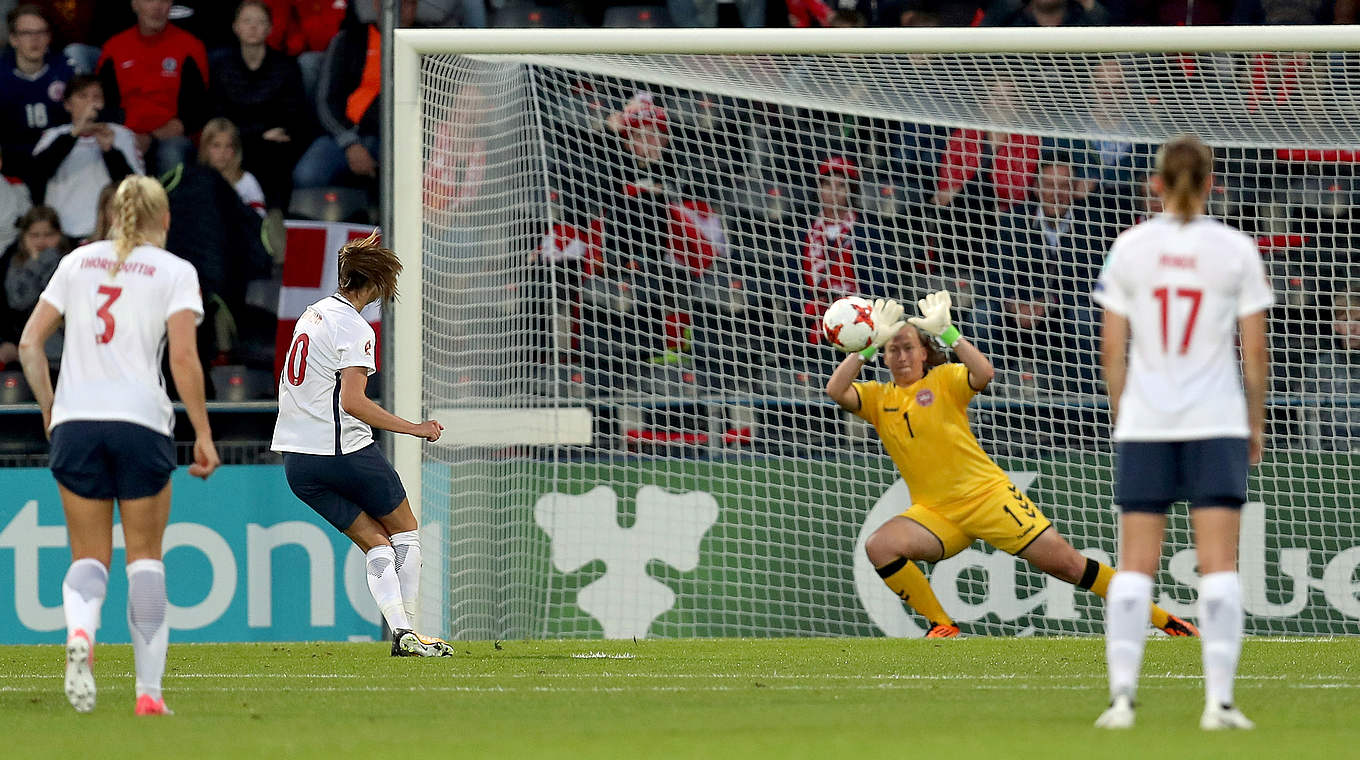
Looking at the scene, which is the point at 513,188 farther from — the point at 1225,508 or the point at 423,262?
the point at 1225,508

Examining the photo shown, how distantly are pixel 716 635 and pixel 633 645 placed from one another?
1.26 m

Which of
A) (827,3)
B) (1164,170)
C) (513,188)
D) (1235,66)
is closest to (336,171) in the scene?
(513,188)

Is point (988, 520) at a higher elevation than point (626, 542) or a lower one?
higher

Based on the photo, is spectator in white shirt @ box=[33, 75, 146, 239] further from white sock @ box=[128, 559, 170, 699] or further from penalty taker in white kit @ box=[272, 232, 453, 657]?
white sock @ box=[128, 559, 170, 699]

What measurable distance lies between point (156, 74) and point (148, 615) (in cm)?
761

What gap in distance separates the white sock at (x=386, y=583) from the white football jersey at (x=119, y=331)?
2.55 meters

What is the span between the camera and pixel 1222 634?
15.2ft

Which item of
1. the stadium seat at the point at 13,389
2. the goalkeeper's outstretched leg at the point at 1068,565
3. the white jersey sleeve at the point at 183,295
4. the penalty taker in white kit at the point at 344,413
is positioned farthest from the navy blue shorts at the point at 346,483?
the stadium seat at the point at 13,389

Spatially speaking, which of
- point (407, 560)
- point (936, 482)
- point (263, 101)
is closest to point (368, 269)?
point (407, 560)

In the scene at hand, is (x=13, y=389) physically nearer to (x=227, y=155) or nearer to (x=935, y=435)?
(x=227, y=155)

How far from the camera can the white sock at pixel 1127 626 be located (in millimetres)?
4684

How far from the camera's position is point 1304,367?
10.0 m

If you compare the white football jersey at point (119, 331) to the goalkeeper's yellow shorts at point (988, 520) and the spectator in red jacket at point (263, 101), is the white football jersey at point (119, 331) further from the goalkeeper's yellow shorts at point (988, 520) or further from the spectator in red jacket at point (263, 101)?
the spectator in red jacket at point (263, 101)

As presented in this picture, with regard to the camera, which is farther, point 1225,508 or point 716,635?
point 716,635
